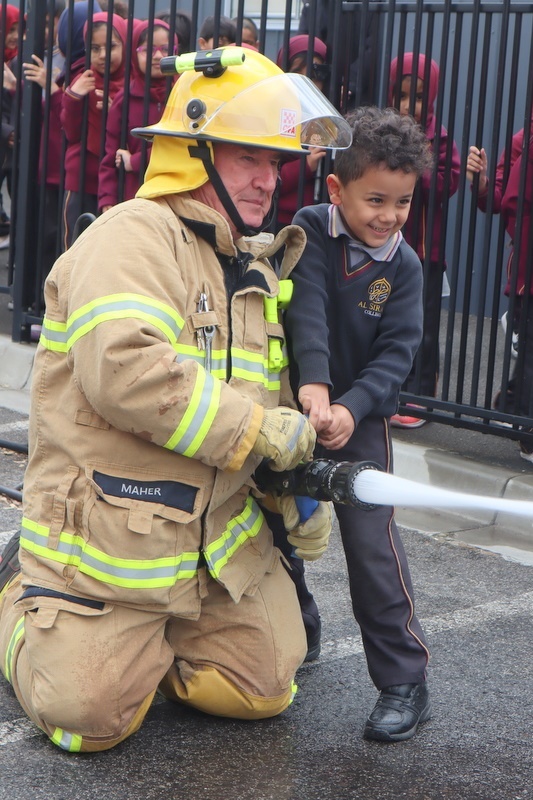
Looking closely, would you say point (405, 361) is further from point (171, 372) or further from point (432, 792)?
point (432, 792)

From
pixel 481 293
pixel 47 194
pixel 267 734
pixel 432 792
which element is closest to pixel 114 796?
pixel 267 734

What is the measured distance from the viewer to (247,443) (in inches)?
112

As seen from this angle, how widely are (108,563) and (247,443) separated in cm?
47

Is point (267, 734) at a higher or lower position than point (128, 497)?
lower

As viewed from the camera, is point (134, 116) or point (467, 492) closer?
point (467, 492)

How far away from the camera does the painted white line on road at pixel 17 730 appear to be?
296 centimetres

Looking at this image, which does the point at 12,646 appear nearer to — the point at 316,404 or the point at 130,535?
the point at 130,535

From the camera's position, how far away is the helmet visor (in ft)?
9.74

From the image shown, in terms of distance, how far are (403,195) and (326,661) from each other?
1.47 m

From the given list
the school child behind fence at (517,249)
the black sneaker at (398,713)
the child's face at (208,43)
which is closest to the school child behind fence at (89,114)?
the child's face at (208,43)

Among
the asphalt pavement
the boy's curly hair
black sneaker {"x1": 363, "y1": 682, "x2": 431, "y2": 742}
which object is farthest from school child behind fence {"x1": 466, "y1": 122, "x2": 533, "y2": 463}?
black sneaker {"x1": 363, "y1": 682, "x2": 431, "y2": 742}

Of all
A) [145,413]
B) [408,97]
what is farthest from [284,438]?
[408,97]

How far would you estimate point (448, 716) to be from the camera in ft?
10.8

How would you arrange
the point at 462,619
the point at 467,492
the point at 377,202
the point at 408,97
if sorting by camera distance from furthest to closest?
1. the point at 408,97
2. the point at 467,492
3. the point at 462,619
4. the point at 377,202
